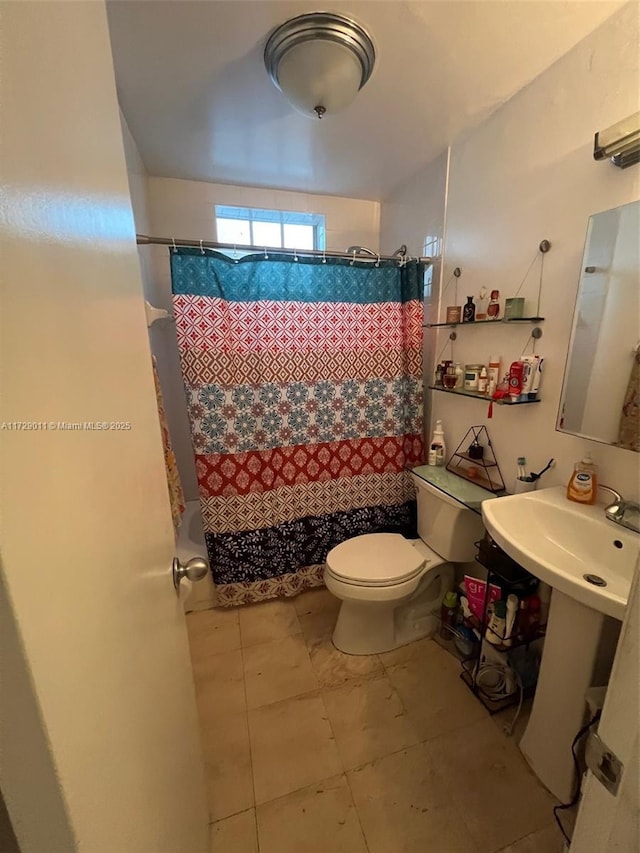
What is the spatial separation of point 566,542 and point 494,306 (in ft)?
3.13

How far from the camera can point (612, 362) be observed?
1.12 meters

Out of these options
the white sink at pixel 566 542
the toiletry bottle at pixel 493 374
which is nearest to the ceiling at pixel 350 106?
the toiletry bottle at pixel 493 374

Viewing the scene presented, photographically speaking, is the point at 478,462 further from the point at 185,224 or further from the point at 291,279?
the point at 185,224

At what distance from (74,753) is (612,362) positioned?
1.47 m

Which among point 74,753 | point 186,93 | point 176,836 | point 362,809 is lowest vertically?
point 362,809

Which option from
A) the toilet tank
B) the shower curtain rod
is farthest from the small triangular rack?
the shower curtain rod

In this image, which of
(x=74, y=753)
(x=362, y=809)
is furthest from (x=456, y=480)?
(x=74, y=753)

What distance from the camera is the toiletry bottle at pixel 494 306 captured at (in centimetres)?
150

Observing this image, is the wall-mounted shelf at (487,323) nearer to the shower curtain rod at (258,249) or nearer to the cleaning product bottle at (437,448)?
the shower curtain rod at (258,249)

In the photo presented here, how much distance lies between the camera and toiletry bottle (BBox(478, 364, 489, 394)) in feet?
5.16

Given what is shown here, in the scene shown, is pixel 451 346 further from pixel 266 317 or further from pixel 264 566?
pixel 264 566

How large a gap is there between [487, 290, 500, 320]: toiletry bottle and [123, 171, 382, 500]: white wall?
1004mm

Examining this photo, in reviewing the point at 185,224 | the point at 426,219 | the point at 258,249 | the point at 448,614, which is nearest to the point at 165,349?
the point at 185,224

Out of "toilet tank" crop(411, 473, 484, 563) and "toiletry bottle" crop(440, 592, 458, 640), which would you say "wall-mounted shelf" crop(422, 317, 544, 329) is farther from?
"toiletry bottle" crop(440, 592, 458, 640)
